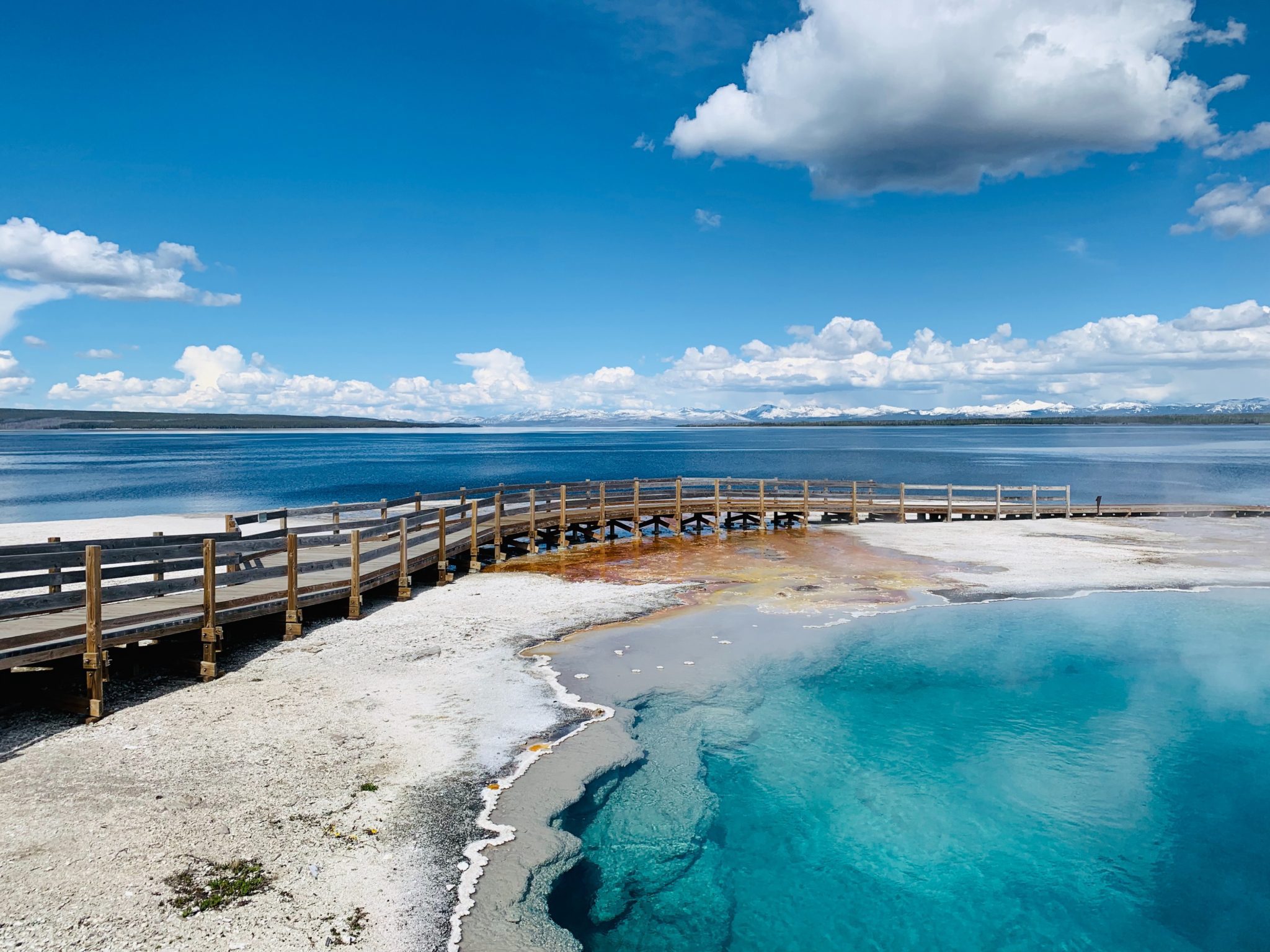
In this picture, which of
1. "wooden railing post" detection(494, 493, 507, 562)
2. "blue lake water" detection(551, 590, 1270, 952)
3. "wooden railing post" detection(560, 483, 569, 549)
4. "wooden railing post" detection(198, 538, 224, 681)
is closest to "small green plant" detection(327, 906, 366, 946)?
"blue lake water" detection(551, 590, 1270, 952)

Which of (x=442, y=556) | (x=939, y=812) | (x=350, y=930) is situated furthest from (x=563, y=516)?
(x=350, y=930)

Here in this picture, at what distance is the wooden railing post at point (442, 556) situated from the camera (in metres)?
18.9

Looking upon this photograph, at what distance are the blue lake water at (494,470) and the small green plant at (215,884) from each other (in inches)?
1834

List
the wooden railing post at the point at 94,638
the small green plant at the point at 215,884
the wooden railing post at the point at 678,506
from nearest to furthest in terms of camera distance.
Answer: the small green plant at the point at 215,884
the wooden railing post at the point at 94,638
the wooden railing post at the point at 678,506

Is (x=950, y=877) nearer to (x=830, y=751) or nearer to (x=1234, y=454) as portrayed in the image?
(x=830, y=751)

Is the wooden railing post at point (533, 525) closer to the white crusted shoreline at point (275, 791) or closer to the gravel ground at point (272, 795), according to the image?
the white crusted shoreline at point (275, 791)

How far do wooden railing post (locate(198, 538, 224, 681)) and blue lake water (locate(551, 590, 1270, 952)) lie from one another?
6.63 m

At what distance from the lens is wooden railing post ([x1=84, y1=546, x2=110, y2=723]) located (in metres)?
9.64

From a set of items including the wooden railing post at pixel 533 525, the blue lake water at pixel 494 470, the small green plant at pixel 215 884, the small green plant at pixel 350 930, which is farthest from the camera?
the blue lake water at pixel 494 470

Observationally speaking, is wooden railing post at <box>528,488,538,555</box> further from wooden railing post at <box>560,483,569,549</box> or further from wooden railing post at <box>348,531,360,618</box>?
wooden railing post at <box>348,531,360,618</box>

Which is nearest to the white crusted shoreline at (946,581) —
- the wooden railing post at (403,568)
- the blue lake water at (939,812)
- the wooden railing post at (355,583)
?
the blue lake water at (939,812)

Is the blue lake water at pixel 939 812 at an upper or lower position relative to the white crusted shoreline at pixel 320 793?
lower

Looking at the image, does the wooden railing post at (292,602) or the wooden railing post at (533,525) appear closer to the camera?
the wooden railing post at (292,602)

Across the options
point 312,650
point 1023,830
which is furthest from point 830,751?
point 312,650
